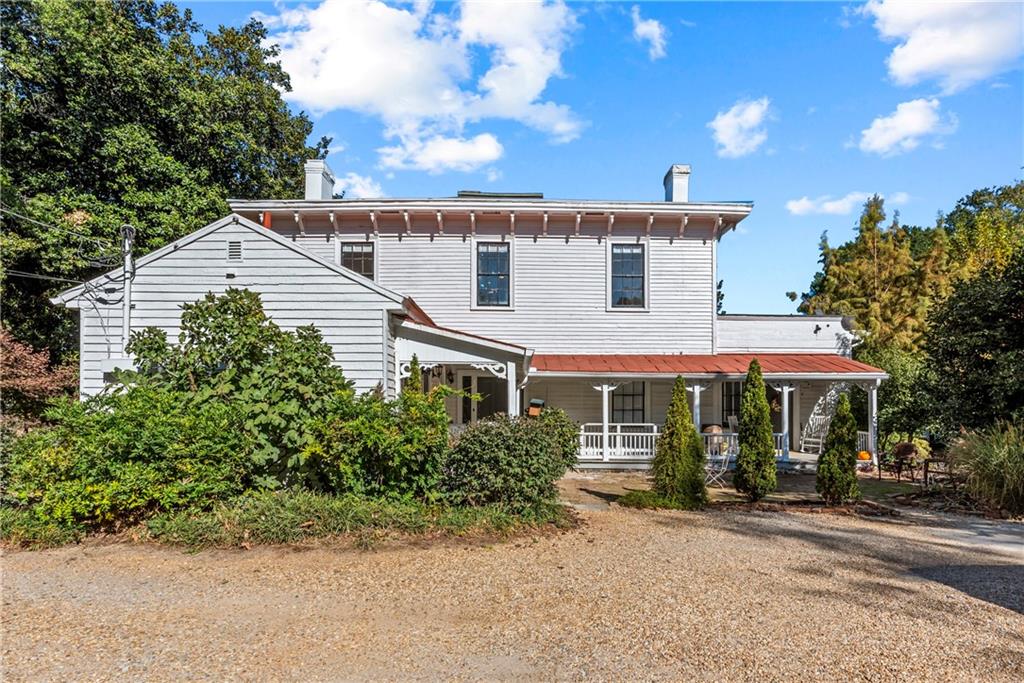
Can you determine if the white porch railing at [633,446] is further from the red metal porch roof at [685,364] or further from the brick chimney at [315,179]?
the brick chimney at [315,179]

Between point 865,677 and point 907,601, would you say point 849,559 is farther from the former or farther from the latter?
point 865,677

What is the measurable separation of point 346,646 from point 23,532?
5.19 metres

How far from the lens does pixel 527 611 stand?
197 inches

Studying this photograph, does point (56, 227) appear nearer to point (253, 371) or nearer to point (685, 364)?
point (253, 371)

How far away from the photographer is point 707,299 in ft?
53.0

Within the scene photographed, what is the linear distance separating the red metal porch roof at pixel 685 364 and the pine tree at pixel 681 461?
4.57 meters

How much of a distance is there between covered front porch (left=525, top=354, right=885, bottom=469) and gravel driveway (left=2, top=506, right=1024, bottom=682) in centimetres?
709

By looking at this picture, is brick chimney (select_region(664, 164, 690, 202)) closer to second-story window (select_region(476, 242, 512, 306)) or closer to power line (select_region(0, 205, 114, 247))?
second-story window (select_region(476, 242, 512, 306))

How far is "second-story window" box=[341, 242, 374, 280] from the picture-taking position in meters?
15.9

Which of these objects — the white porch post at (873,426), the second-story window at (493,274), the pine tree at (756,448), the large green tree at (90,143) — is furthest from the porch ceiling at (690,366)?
the large green tree at (90,143)

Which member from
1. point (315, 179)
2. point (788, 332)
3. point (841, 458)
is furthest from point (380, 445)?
point (788, 332)

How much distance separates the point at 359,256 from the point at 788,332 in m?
12.6

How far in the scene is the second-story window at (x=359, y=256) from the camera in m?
15.9

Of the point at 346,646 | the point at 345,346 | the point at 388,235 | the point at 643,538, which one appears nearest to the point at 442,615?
the point at 346,646
